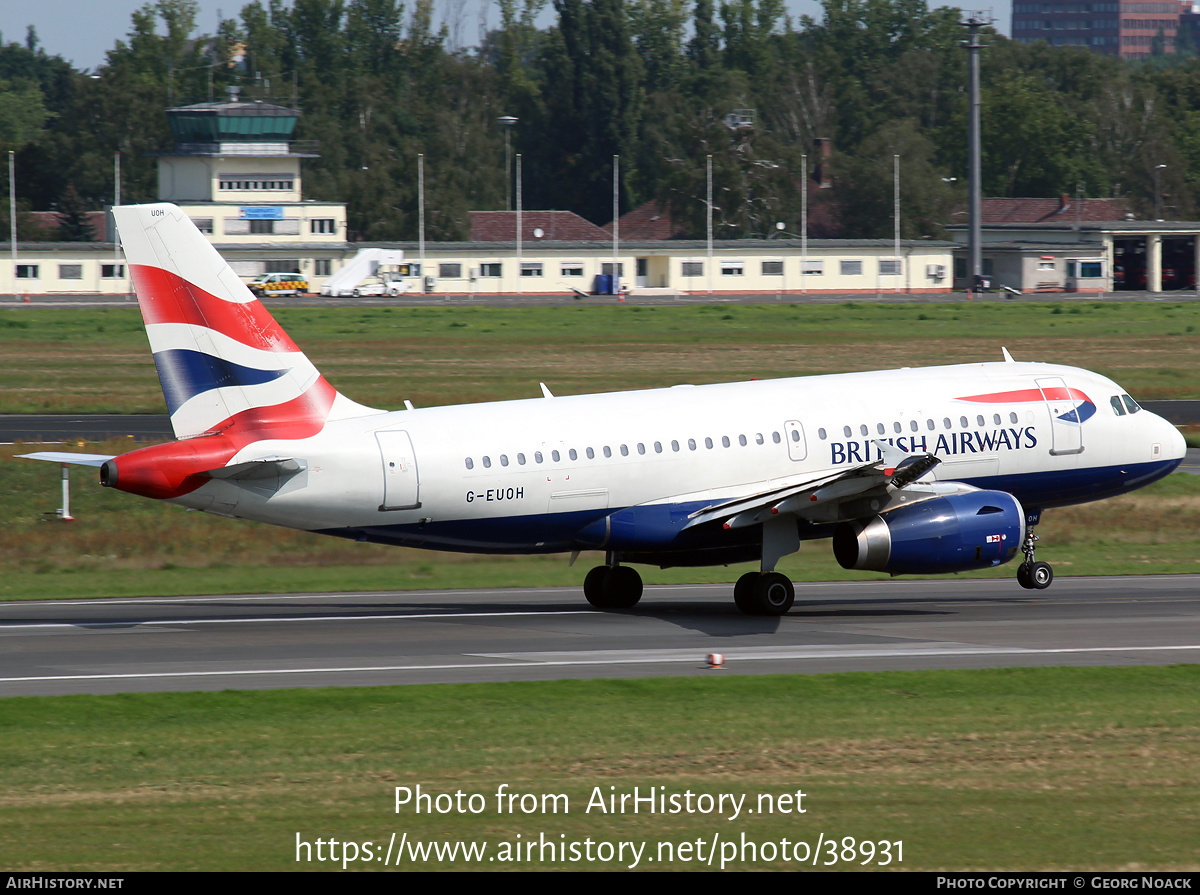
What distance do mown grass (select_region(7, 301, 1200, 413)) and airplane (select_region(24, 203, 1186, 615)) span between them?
34.0 metres

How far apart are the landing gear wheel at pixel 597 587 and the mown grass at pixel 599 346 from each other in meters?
32.4

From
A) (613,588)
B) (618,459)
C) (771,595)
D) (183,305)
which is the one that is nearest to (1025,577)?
(771,595)

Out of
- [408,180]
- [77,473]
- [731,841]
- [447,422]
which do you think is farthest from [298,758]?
[408,180]

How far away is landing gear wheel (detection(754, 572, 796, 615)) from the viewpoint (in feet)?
102

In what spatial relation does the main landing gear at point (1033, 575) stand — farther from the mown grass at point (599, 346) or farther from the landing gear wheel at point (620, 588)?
the mown grass at point (599, 346)

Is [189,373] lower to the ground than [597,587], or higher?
higher

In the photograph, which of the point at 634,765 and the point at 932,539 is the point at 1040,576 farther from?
the point at 634,765

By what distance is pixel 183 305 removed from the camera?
28250 millimetres

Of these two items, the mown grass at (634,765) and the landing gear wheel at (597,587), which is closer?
the mown grass at (634,765)

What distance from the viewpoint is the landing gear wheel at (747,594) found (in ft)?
103

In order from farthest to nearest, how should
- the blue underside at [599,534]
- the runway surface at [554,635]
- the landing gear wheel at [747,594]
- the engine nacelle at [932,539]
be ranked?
the landing gear wheel at [747,594] → the engine nacelle at [932,539] → the blue underside at [599,534] → the runway surface at [554,635]

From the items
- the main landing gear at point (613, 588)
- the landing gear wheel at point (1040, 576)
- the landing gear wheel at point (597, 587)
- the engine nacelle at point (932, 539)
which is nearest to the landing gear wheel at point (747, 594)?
the engine nacelle at point (932, 539)

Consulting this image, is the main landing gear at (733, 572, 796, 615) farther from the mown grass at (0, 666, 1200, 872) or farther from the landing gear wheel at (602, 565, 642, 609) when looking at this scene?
the mown grass at (0, 666, 1200, 872)

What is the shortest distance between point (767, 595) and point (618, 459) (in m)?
3.93
